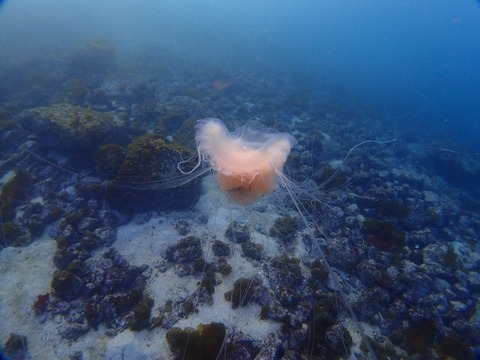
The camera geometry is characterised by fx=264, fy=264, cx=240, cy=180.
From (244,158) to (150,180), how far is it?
382 centimetres

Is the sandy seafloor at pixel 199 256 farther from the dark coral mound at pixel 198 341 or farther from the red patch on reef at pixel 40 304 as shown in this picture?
the dark coral mound at pixel 198 341

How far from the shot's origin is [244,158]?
5.71 meters

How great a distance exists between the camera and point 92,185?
9.05 metres

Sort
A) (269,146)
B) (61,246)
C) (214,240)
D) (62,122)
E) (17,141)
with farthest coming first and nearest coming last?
(17,141), (62,122), (214,240), (61,246), (269,146)

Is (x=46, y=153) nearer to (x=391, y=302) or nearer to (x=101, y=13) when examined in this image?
(x=391, y=302)

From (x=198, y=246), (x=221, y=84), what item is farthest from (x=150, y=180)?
(x=221, y=84)

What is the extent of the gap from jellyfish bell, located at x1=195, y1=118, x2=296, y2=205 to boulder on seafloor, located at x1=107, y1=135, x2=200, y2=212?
2561mm

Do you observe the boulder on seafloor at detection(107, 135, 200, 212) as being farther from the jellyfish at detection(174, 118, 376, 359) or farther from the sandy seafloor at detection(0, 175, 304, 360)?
the jellyfish at detection(174, 118, 376, 359)

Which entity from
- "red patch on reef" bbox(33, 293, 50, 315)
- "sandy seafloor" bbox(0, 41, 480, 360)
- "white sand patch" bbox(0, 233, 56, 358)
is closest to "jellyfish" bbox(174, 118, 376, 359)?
"sandy seafloor" bbox(0, 41, 480, 360)

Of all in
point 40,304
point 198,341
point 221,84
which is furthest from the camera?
point 221,84

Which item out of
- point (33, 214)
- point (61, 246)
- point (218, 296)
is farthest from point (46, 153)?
point (218, 296)

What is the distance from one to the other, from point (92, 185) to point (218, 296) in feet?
18.7

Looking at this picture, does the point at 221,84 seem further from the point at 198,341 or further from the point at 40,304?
the point at 198,341

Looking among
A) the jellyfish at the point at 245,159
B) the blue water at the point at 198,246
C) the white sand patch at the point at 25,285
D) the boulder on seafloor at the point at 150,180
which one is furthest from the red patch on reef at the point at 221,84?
the white sand patch at the point at 25,285
